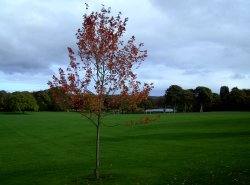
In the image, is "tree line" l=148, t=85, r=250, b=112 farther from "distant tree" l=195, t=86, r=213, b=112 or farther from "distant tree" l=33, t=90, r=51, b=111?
"distant tree" l=33, t=90, r=51, b=111

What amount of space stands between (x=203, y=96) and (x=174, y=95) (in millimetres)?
14610

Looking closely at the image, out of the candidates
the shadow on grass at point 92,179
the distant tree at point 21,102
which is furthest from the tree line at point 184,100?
the shadow on grass at point 92,179

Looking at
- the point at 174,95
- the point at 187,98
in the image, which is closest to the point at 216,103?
the point at 187,98

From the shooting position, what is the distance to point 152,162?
2300cm

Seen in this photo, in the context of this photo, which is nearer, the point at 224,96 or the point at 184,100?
the point at 224,96

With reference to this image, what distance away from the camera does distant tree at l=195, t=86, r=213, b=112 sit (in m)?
186

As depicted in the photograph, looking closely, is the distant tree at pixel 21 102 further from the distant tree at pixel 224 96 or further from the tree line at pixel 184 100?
the distant tree at pixel 224 96

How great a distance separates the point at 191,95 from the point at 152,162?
17174 centimetres

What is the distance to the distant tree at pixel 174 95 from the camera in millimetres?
193087

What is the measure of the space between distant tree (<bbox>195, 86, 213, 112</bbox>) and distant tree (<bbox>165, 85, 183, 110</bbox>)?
27.9 ft

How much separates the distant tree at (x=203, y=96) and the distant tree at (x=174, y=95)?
27.9 feet

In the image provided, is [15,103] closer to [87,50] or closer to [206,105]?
[206,105]

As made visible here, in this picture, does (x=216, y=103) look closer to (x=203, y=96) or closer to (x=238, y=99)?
(x=203, y=96)

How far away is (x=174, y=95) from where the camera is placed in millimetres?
193375
